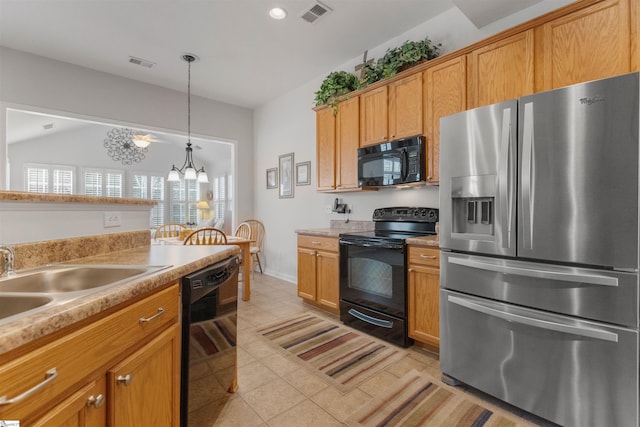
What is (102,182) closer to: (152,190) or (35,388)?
(152,190)

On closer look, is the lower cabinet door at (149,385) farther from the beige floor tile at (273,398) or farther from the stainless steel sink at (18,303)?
the beige floor tile at (273,398)

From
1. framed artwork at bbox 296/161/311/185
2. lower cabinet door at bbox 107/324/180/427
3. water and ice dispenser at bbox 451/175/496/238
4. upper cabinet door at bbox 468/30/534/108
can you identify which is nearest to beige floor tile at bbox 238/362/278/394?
lower cabinet door at bbox 107/324/180/427

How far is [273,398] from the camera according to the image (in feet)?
6.07

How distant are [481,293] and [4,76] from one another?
509 centimetres

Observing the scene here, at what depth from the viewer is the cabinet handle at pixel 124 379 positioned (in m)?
0.89

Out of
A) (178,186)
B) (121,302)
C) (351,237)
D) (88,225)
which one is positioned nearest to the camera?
(121,302)

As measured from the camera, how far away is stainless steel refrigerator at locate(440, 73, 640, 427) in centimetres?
137

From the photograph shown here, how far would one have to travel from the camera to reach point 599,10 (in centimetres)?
177

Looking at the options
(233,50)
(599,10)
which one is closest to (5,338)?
(599,10)

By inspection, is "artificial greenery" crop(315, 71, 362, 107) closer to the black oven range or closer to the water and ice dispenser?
the black oven range

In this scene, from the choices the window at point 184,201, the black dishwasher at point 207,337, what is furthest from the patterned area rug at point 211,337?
the window at point 184,201

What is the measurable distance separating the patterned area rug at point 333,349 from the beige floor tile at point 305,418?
0.85 feet

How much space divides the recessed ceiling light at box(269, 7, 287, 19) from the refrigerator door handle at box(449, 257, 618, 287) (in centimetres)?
263

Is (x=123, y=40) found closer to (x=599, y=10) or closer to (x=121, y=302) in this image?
(x=121, y=302)
